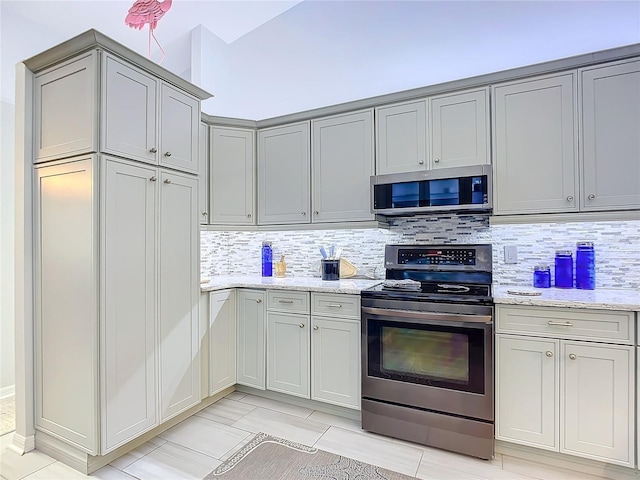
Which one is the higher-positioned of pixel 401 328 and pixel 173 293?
pixel 173 293

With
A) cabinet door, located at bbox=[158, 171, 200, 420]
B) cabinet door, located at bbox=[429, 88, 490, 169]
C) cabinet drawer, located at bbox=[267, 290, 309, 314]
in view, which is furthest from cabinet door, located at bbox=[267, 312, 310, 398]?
cabinet door, located at bbox=[429, 88, 490, 169]

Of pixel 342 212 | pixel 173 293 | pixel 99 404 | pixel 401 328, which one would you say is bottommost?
pixel 99 404

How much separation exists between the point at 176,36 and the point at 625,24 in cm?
357

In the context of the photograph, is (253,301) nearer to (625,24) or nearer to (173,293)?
(173,293)

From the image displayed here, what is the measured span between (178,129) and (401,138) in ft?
5.18

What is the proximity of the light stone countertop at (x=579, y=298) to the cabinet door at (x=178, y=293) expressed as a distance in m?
1.94

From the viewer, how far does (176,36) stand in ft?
10.9

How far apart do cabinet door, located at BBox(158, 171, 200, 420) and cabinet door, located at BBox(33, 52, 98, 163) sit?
0.46m

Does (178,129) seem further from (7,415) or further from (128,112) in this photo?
(7,415)

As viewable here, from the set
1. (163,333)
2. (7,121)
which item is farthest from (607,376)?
(7,121)

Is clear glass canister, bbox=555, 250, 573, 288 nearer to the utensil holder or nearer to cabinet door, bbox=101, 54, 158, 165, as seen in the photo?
the utensil holder

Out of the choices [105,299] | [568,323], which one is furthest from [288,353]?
[568,323]

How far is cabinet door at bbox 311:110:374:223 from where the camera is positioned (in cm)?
273

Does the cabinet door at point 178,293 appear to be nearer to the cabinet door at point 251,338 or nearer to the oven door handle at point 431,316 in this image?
the cabinet door at point 251,338
